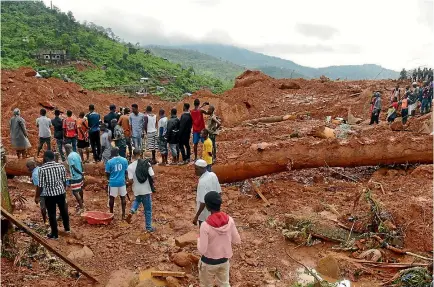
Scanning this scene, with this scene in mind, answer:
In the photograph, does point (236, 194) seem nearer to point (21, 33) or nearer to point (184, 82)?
point (184, 82)

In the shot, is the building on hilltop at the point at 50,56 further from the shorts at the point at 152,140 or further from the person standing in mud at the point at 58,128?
the shorts at the point at 152,140

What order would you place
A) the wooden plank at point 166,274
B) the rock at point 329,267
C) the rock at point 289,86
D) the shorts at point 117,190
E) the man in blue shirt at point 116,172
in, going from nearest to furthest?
the wooden plank at point 166,274 < the rock at point 329,267 < the man in blue shirt at point 116,172 < the shorts at point 117,190 < the rock at point 289,86

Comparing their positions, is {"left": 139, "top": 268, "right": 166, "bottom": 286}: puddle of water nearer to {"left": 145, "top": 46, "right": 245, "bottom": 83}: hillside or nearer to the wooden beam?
the wooden beam

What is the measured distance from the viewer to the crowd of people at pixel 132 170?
4.11m

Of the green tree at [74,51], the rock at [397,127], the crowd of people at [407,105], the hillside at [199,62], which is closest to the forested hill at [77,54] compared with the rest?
the green tree at [74,51]

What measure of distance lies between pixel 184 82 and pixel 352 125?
31.9 metres

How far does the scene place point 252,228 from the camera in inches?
278

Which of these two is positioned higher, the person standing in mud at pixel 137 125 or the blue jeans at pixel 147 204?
the person standing in mud at pixel 137 125

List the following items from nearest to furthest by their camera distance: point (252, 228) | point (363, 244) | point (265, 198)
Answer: point (363, 244) → point (252, 228) → point (265, 198)

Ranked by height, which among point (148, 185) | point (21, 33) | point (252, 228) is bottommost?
point (252, 228)

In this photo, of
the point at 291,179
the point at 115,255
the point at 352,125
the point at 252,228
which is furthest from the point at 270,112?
the point at 115,255

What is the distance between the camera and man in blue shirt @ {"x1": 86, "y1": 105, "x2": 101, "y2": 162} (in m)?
9.68

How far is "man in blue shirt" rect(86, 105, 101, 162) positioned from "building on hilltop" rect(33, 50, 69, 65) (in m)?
33.3

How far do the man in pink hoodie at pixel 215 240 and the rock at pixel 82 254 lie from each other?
2.33 metres
